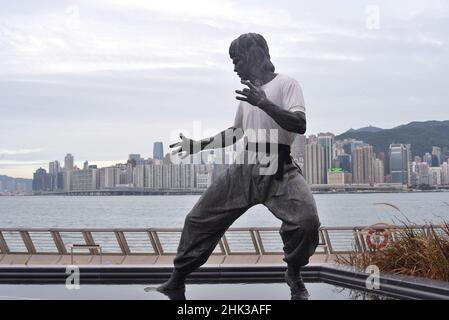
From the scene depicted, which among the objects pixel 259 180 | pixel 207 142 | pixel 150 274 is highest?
pixel 207 142

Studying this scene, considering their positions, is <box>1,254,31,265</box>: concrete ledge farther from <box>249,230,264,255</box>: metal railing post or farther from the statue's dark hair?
the statue's dark hair

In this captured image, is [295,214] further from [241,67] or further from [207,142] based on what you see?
[241,67]

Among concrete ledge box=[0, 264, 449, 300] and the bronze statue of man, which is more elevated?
the bronze statue of man

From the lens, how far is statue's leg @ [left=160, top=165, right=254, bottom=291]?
6.37m

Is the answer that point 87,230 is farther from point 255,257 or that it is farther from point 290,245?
point 290,245

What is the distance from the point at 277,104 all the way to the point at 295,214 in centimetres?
97

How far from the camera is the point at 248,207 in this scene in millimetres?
6406

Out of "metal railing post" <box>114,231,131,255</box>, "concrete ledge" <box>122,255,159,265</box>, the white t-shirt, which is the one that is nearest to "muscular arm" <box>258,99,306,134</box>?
the white t-shirt

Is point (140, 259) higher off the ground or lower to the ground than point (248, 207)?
lower

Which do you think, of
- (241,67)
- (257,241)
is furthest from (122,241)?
(241,67)

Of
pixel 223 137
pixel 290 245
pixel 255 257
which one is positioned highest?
pixel 223 137
